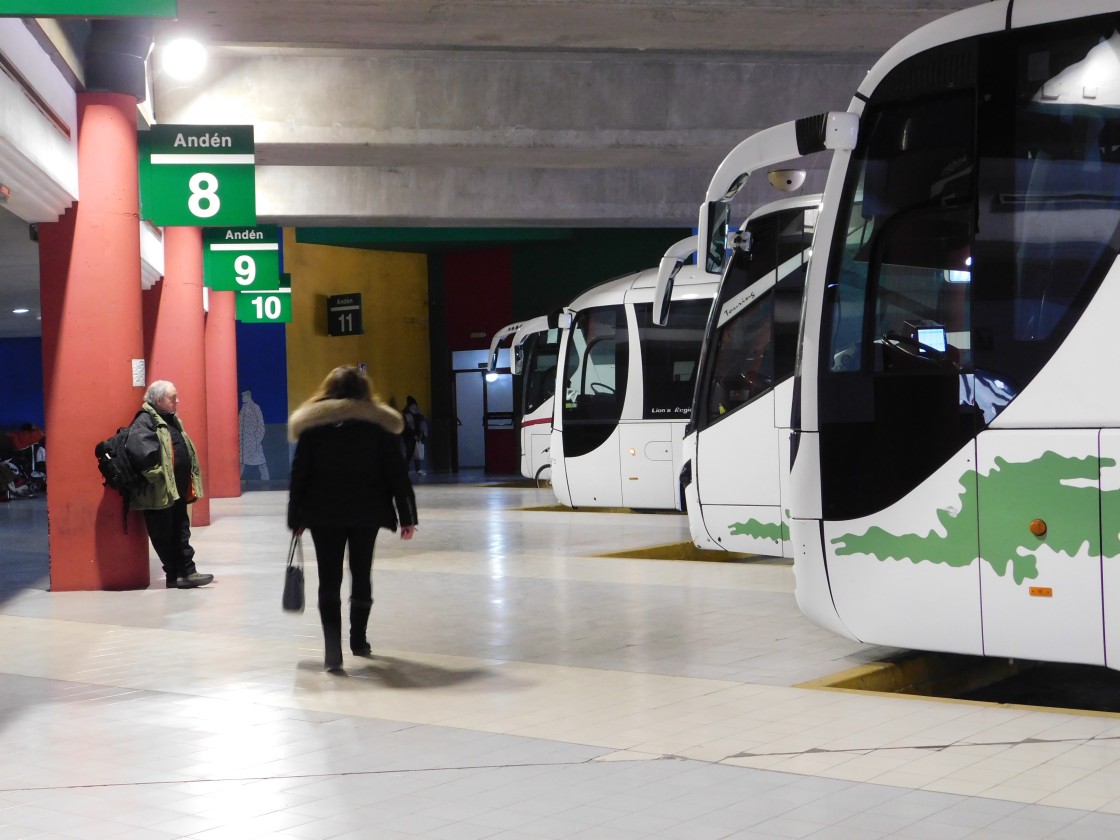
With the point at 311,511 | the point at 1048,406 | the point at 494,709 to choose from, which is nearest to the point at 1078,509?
the point at 1048,406

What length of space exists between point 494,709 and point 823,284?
102 inches

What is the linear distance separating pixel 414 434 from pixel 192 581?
20963 mm

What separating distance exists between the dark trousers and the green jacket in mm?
158

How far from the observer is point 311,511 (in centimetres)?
797

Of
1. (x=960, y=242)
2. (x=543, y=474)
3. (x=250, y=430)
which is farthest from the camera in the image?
(x=250, y=430)

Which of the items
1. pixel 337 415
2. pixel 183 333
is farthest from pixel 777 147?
pixel 183 333

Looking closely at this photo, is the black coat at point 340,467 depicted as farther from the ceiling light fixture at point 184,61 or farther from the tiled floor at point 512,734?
the ceiling light fixture at point 184,61

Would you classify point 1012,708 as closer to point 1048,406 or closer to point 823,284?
point 1048,406

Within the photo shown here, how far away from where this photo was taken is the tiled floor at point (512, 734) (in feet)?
16.2

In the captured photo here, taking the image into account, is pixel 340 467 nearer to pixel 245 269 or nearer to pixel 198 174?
pixel 198 174

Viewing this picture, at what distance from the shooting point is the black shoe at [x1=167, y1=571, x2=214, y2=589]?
40.3 ft

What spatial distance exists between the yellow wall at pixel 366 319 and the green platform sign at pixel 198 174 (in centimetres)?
1926

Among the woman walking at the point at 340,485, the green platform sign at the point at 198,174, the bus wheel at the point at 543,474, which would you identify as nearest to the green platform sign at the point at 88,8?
the woman walking at the point at 340,485

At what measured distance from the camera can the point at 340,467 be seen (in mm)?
8008
